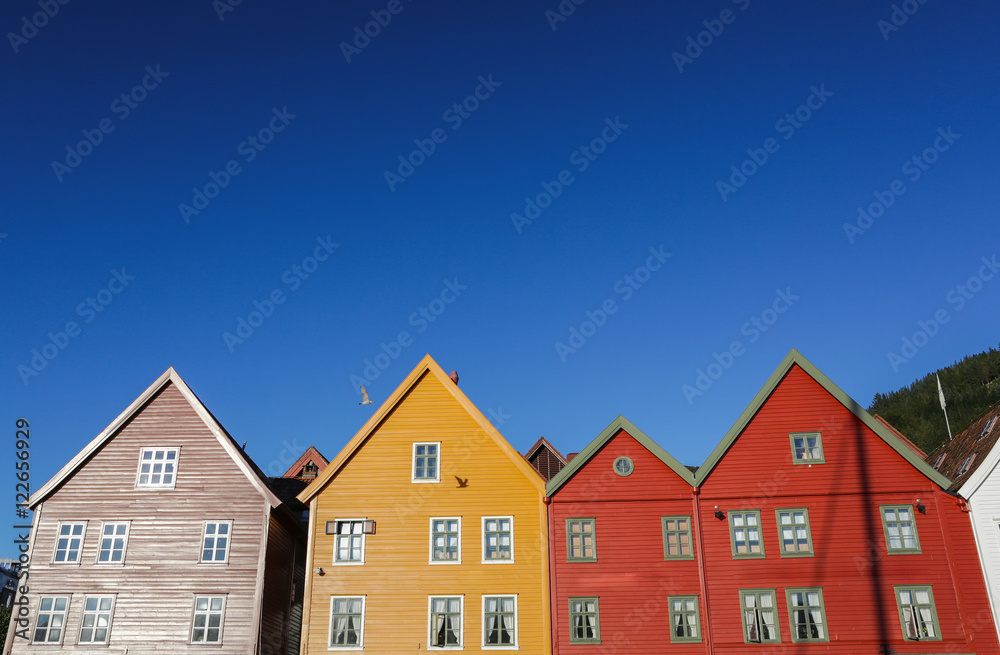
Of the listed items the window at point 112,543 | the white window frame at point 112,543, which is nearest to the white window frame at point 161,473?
the white window frame at point 112,543

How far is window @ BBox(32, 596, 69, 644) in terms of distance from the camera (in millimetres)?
31156

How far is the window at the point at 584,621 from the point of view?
30.4 m

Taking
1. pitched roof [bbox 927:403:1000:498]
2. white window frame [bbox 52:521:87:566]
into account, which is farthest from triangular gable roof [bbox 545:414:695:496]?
white window frame [bbox 52:521:87:566]

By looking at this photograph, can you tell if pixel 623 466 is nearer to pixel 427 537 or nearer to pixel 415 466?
pixel 427 537

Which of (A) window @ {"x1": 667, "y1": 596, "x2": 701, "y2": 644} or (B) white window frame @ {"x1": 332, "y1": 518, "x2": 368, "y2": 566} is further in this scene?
(B) white window frame @ {"x1": 332, "y1": 518, "x2": 368, "y2": 566}

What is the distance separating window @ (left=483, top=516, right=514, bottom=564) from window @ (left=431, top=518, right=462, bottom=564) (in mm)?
1055

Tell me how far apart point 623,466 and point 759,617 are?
7.51 metres

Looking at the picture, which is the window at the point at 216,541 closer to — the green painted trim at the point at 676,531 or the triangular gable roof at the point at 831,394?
the green painted trim at the point at 676,531

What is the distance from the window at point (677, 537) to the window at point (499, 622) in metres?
6.34

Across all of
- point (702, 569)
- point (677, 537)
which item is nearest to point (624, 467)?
point (677, 537)

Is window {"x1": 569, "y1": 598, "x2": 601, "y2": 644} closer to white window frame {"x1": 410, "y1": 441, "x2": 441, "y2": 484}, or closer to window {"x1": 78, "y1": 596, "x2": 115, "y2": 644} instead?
white window frame {"x1": 410, "y1": 441, "x2": 441, "y2": 484}

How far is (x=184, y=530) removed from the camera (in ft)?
107


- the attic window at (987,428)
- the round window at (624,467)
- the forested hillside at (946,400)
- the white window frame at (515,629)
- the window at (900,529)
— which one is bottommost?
the white window frame at (515,629)

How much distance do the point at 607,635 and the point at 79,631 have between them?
2041 centimetres
